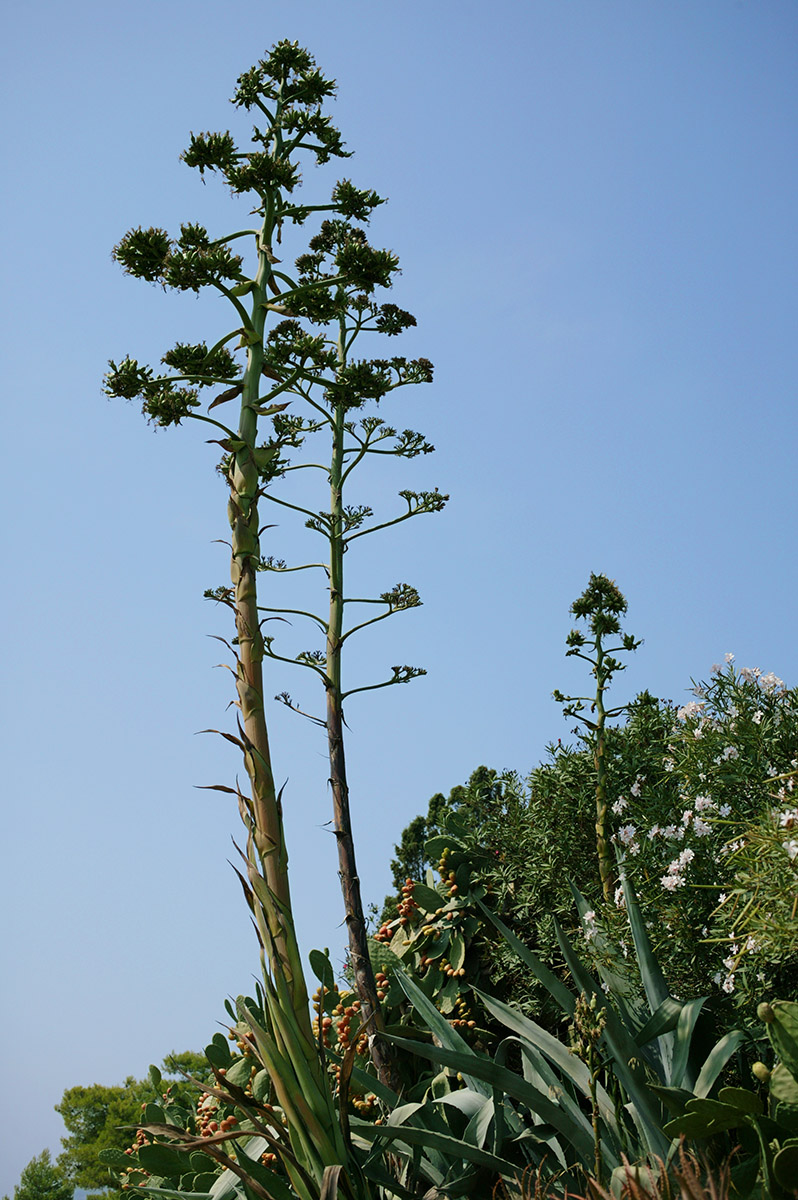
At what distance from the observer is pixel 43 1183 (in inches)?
420

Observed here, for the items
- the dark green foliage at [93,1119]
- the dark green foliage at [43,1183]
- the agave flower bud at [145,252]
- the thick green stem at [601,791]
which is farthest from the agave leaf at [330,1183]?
the dark green foliage at [43,1183]

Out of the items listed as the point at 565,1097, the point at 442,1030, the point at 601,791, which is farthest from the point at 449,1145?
the point at 601,791

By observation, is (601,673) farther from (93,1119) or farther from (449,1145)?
(93,1119)

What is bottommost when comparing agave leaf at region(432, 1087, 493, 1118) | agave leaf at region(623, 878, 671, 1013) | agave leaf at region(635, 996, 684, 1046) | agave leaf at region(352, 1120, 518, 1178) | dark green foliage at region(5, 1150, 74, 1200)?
dark green foliage at region(5, 1150, 74, 1200)

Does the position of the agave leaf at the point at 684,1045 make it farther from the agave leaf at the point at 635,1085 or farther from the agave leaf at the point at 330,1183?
the agave leaf at the point at 330,1183

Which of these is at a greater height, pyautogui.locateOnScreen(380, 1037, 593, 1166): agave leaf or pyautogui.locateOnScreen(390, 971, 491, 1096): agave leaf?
pyautogui.locateOnScreen(390, 971, 491, 1096): agave leaf

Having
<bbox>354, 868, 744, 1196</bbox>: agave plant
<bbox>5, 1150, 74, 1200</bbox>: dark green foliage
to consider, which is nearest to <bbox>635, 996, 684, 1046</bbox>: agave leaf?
<bbox>354, 868, 744, 1196</bbox>: agave plant

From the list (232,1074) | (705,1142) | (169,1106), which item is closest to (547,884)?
(232,1074)

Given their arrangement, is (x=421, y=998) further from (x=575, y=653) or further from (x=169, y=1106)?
(x=169, y=1106)

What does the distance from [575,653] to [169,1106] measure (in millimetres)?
3513

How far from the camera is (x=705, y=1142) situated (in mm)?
2529

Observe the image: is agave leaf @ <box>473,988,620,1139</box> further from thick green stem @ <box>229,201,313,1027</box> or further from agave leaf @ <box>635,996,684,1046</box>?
thick green stem @ <box>229,201,313,1027</box>

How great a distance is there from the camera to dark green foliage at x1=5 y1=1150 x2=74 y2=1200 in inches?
414

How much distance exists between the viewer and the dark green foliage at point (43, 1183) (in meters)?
10.5
